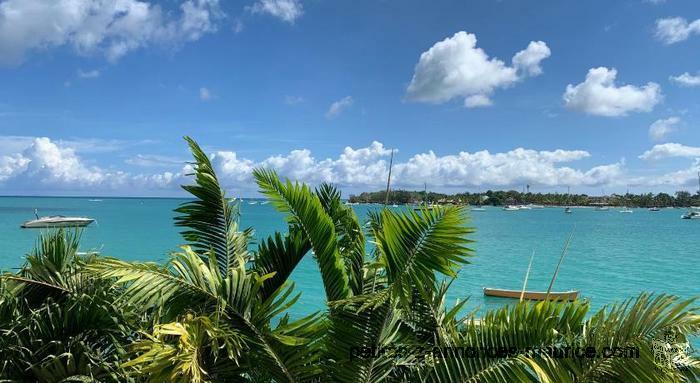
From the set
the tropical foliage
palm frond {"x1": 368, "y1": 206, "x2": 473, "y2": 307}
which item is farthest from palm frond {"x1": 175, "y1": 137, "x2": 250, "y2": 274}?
palm frond {"x1": 368, "y1": 206, "x2": 473, "y2": 307}

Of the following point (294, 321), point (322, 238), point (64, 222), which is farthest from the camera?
point (64, 222)

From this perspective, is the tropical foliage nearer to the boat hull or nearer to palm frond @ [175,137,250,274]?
palm frond @ [175,137,250,274]

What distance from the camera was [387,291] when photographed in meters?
2.93

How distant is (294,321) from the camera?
3453mm

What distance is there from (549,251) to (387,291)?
4268cm

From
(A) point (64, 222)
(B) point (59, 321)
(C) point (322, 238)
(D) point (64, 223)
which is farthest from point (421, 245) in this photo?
(A) point (64, 222)

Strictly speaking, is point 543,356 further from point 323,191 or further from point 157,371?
point 323,191

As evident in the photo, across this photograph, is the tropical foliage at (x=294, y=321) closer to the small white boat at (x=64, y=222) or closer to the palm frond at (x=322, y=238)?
the palm frond at (x=322, y=238)

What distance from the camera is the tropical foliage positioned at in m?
2.99

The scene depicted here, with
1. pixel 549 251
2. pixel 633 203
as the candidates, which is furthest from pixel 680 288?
pixel 633 203

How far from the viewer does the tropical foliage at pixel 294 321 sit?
299 centimetres

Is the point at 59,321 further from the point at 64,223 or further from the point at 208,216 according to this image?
the point at 64,223

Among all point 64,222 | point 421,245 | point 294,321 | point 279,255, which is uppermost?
point 421,245

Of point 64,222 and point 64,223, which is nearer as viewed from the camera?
point 64,223
